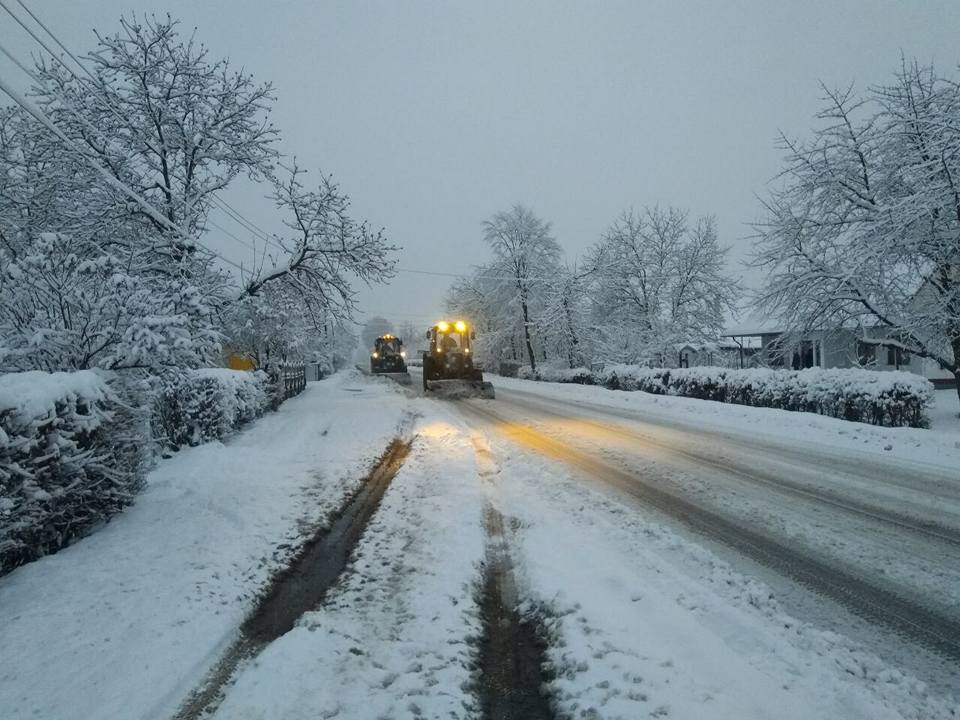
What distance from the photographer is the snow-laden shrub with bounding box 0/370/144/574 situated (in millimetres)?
4500

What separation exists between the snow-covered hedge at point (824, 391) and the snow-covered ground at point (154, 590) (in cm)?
1130

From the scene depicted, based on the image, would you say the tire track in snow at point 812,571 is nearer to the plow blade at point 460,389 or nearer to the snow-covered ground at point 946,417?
the snow-covered ground at point 946,417

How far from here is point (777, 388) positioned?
15836 mm

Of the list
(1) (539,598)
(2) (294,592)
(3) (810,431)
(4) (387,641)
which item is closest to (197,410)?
(2) (294,592)

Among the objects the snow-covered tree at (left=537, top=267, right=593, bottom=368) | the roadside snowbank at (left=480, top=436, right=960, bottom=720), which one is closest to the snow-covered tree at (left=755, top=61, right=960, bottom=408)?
the roadside snowbank at (left=480, top=436, right=960, bottom=720)

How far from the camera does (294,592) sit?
14.9 ft

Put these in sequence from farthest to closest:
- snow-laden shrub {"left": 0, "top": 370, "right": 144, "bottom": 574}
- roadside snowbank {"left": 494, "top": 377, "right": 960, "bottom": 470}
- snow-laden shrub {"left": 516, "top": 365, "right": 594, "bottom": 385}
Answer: snow-laden shrub {"left": 516, "top": 365, "right": 594, "bottom": 385}, roadside snowbank {"left": 494, "top": 377, "right": 960, "bottom": 470}, snow-laden shrub {"left": 0, "top": 370, "right": 144, "bottom": 574}

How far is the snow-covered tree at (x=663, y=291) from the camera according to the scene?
1244 inches

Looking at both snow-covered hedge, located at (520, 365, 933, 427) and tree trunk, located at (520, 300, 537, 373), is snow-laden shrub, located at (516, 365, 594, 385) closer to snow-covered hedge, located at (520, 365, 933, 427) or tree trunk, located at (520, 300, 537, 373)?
tree trunk, located at (520, 300, 537, 373)

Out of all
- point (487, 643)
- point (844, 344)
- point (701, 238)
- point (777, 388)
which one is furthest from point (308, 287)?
point (701, 238)

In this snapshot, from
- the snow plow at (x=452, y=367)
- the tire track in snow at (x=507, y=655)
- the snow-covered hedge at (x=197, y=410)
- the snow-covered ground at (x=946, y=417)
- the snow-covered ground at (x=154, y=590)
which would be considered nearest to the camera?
the tire track in snow at (x=507, y=655)

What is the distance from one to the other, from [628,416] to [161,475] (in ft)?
38.6

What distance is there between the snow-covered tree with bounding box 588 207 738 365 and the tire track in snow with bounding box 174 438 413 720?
86.3ft

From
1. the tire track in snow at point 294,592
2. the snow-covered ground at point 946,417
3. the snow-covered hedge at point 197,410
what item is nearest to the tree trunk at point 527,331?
the snow-covered ground at point 946,417
